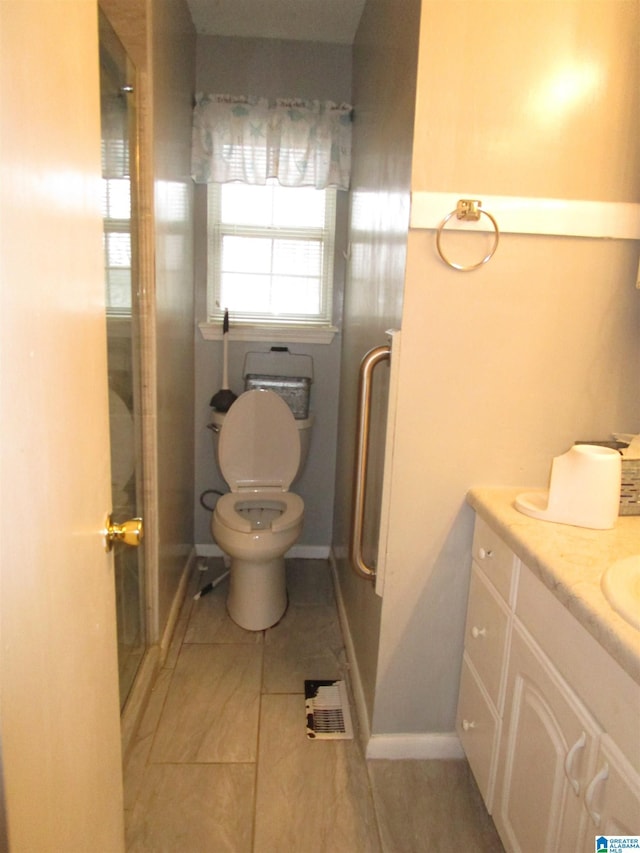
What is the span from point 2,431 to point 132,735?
154 centimetres

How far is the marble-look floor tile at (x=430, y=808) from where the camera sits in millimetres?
1447

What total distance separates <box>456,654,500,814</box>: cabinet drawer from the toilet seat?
0.92 meters

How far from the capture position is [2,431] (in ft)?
1.71

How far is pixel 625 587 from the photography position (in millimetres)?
976

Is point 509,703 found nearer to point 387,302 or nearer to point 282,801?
point 282,801

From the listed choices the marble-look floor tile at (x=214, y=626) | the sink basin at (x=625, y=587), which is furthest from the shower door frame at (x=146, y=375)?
the sink basin at (x=625, y=587)

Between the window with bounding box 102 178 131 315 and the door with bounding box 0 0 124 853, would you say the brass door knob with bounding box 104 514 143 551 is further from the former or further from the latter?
the window with bounding box 102 178 131 315

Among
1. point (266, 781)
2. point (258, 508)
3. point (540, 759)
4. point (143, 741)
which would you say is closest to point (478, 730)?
point (540, 759)

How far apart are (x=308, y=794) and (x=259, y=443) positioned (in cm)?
139

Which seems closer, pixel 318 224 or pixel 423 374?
pixel 423 374

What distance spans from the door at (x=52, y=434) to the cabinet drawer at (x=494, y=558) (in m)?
0.86

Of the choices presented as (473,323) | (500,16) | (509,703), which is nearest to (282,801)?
(509,703)

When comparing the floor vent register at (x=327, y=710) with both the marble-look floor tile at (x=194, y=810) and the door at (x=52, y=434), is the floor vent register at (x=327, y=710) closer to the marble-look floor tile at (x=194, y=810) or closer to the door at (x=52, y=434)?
the marble-look floor tile at (x=194, y=810)

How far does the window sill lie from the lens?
2762 millimetres
